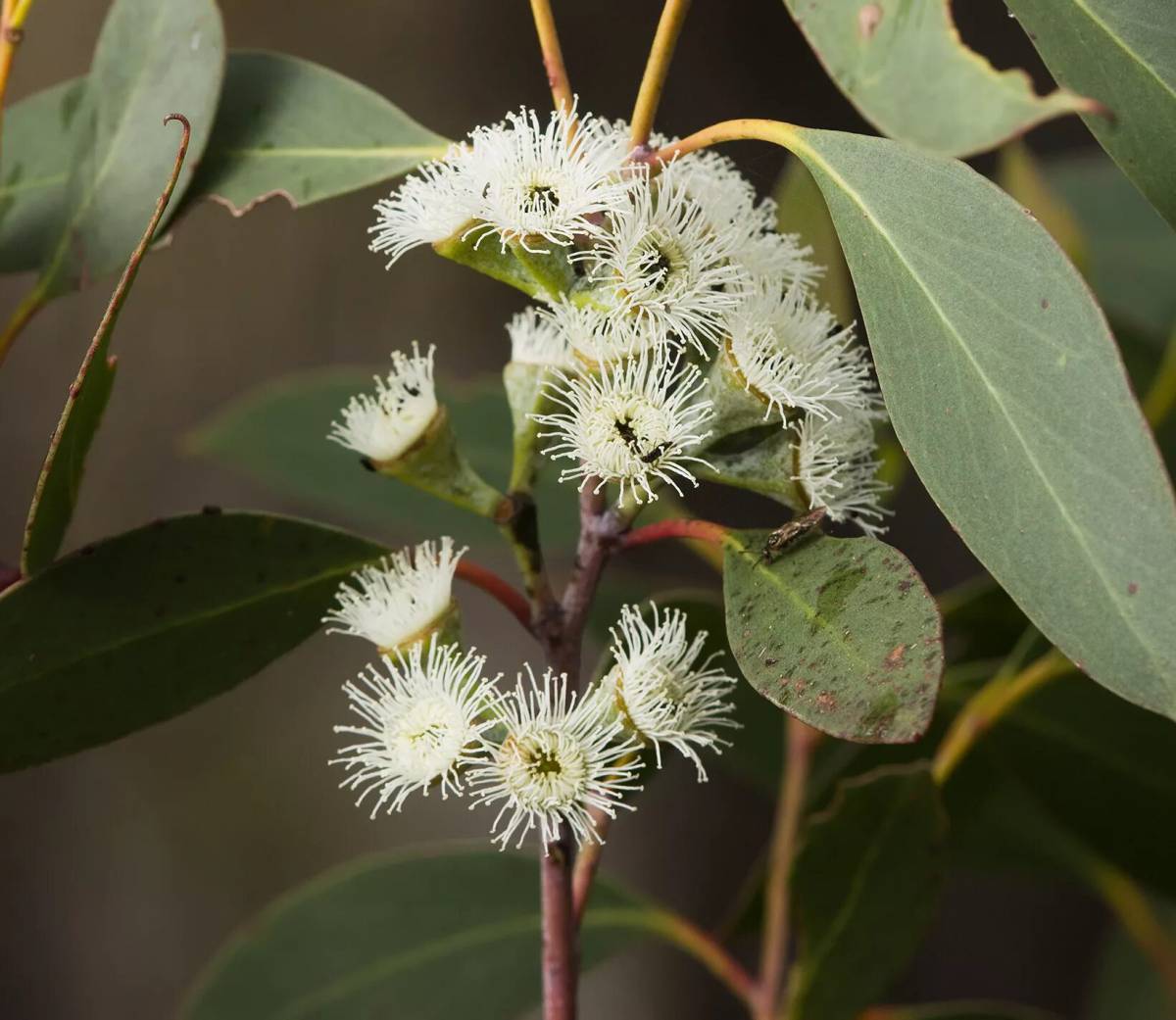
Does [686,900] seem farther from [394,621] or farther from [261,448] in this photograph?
[394,621]

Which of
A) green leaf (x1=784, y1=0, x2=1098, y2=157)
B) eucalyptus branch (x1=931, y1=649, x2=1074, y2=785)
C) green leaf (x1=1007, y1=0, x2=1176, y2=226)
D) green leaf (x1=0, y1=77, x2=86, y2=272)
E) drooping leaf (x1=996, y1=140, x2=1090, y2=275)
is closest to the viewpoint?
green leaf (x1=784, y1=0, x2=1098, y2=157)

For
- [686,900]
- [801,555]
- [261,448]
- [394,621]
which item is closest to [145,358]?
[261,448]

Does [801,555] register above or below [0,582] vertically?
below

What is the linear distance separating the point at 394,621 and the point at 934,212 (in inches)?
11.9

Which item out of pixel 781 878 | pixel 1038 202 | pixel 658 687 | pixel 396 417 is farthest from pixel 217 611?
pixel 1038 202

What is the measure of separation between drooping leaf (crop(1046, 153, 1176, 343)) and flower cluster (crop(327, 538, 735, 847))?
0.94 m

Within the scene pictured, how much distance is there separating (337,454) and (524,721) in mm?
644

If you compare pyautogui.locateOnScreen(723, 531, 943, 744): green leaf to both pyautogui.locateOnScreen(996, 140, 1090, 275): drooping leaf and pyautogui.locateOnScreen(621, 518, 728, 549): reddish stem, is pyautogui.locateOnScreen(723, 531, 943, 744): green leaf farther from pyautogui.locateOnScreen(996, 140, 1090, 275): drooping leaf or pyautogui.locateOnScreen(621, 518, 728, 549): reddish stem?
pyautogui.locateOnScreen(996, 140, 1090, 275): drooping leaf

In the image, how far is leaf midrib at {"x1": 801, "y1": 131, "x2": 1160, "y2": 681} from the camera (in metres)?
0.46

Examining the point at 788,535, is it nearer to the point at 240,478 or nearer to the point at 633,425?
the point at 633,425

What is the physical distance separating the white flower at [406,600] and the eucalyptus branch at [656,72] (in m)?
0.21

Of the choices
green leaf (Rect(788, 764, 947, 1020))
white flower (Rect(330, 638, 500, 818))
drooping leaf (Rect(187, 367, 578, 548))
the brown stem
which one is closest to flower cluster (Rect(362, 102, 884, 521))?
white flower (Rect(330, 638, 500, 818))

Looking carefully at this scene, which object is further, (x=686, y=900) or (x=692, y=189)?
(x=686, y=900)

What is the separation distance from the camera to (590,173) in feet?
1.77
